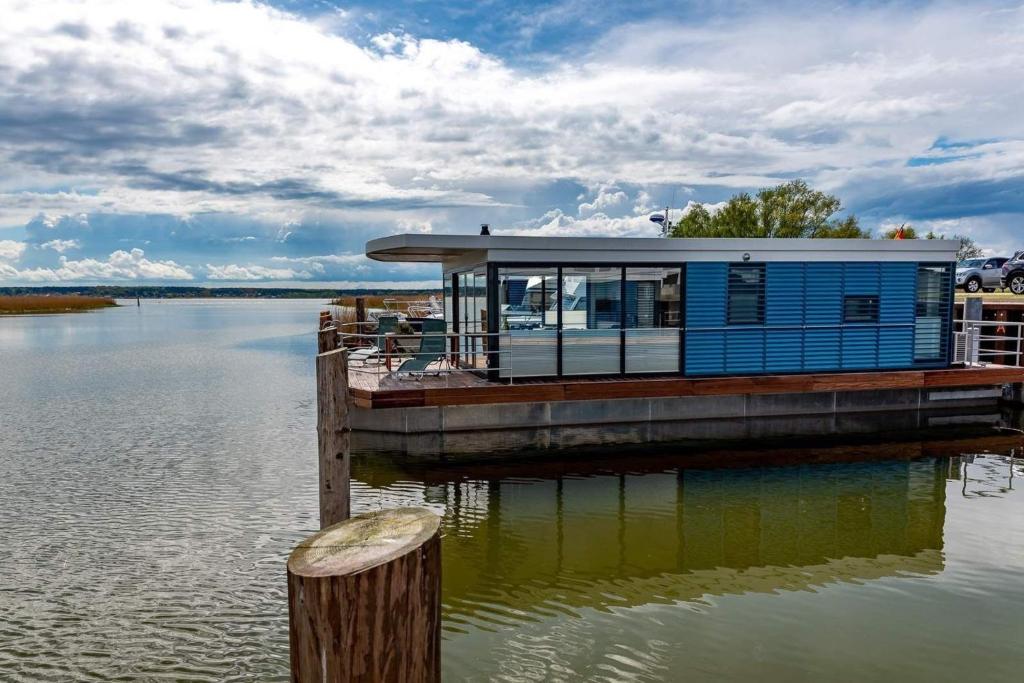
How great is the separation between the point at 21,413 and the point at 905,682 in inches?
786

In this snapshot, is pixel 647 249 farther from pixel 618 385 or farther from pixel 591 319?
pixel 618 385

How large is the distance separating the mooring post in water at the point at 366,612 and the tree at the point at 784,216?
42834mm

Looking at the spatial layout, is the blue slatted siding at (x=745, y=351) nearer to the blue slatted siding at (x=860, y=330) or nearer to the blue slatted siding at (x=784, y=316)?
the blue slatted siding at (x=784, y=316)

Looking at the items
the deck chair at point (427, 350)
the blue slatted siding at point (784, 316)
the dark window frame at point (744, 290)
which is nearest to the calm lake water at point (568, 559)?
the deck chair at point (427, 350)

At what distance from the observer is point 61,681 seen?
5.84 meters

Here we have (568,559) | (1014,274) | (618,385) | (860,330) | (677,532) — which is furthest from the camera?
(1014,274)

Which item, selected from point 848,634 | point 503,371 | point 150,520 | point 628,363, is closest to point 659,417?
point 628,363

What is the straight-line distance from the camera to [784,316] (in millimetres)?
15391

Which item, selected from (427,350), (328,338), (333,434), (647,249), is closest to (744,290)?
(647,249)

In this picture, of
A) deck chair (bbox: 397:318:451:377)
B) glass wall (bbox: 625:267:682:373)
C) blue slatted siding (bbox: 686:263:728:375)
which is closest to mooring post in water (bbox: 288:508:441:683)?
deck chair (bbox: 397:318:451:377)

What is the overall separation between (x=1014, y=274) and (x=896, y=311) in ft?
64.3

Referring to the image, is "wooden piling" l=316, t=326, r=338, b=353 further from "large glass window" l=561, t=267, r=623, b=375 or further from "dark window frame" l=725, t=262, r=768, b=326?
"dark window frame" l=725, t=262, r=768, b=326

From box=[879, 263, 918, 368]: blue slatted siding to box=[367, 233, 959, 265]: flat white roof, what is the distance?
0.33m

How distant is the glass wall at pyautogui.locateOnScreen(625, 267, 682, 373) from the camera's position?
1477 cm
